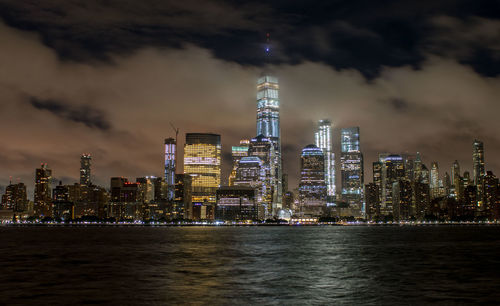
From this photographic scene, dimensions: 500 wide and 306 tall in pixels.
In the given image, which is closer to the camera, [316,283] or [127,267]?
[316,283]

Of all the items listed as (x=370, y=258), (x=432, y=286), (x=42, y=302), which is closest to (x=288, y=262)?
(x=370, y=258)

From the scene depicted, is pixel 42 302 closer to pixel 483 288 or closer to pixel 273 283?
pixel 273 283

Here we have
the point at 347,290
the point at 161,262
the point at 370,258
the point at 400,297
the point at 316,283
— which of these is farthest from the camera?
the point at 370,258

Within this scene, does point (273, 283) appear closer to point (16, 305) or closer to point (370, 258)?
point (16, 305)

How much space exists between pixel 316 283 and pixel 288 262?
29303 millimetres

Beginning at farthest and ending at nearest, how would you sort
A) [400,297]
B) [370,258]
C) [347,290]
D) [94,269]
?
[370,258] → [94,269] → [347,290] → [400,297]

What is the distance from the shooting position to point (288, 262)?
9256 cm

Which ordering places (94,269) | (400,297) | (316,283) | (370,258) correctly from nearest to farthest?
(400,297)
(316,283)
(94,269)
(370,258)

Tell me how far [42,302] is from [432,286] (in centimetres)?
3950

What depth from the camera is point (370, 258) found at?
101m

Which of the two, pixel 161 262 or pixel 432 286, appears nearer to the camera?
pixel 432 286

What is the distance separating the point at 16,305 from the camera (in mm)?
47469

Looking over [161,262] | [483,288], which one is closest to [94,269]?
[161,262]

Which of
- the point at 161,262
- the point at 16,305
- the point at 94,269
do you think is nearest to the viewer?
the point at 16,305
